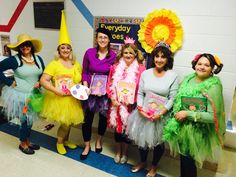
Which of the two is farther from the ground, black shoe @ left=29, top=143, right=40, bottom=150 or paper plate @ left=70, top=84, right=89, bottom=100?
paper plate @ left=70, top=84, right=89, bottom=100

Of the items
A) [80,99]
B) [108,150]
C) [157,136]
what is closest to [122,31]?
[80,99]

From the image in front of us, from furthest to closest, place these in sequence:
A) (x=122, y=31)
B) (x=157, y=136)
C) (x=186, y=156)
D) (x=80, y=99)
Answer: (x=122, y=31)
(x=80, y=99)
(x=157, y=136)
(x=186, y=156)

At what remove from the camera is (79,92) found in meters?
2.26

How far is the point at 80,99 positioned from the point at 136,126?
0.65 meters

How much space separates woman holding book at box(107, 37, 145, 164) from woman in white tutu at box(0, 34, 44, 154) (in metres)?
0.85

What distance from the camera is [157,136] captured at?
2.03 meters

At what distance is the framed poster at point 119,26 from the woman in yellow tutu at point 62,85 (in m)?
0.50

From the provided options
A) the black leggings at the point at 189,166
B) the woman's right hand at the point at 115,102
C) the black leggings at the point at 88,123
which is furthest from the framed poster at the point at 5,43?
the black leggings at the point at 189,166

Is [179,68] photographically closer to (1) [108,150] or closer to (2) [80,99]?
(2) [80,99]

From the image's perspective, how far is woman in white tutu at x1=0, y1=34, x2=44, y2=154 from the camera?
7.39 feet

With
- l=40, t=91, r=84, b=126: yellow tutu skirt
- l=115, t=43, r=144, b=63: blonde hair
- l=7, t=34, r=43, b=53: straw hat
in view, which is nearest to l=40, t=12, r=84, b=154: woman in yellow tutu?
l=40, t=91, r=84, b=126: yellow tutu skirt

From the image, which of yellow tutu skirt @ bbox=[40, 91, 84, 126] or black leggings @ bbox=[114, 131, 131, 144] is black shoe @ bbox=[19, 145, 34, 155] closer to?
yellow tutu skirt @ bbox=[40, 91, 84, 126]

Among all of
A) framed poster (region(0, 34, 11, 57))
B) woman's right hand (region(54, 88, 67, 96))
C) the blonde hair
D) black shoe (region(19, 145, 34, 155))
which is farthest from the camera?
framed poster (region(0, 34, 11, 57))

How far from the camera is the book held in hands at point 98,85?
2301 millimetres
